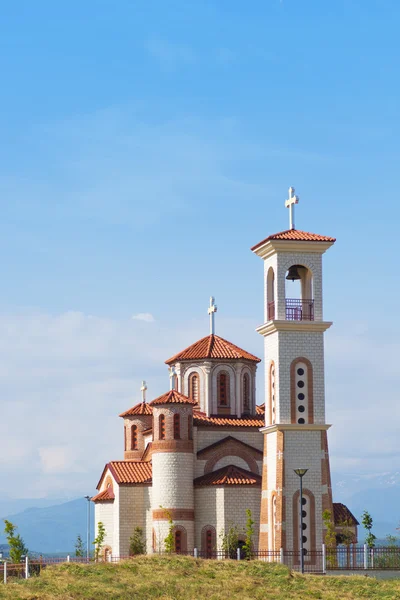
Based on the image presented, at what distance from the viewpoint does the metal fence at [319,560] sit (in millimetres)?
49594

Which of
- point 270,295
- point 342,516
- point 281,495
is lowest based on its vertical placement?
point 342,516

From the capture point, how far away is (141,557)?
167 feet

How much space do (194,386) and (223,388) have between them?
1617 mm

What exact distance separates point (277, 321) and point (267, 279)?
3206mm

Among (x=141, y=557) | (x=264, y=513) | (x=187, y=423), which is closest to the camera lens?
(x=141, y=557)

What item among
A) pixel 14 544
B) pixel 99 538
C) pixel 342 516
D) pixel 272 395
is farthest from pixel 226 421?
pixel 14 544

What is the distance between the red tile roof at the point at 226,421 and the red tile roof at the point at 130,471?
148 inches

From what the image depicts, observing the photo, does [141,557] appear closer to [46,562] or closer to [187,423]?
[46,562]

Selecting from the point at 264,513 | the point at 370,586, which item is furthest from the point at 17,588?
the point at 264,513

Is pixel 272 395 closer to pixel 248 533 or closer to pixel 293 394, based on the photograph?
pixel 293 394

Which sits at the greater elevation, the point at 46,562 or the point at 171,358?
the point at 171,358

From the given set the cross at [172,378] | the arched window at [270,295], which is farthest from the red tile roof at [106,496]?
the arched window at [270,295]

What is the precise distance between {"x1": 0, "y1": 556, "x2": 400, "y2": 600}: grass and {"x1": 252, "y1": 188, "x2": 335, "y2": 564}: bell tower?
7.36 meters

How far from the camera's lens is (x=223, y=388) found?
67.1 m
